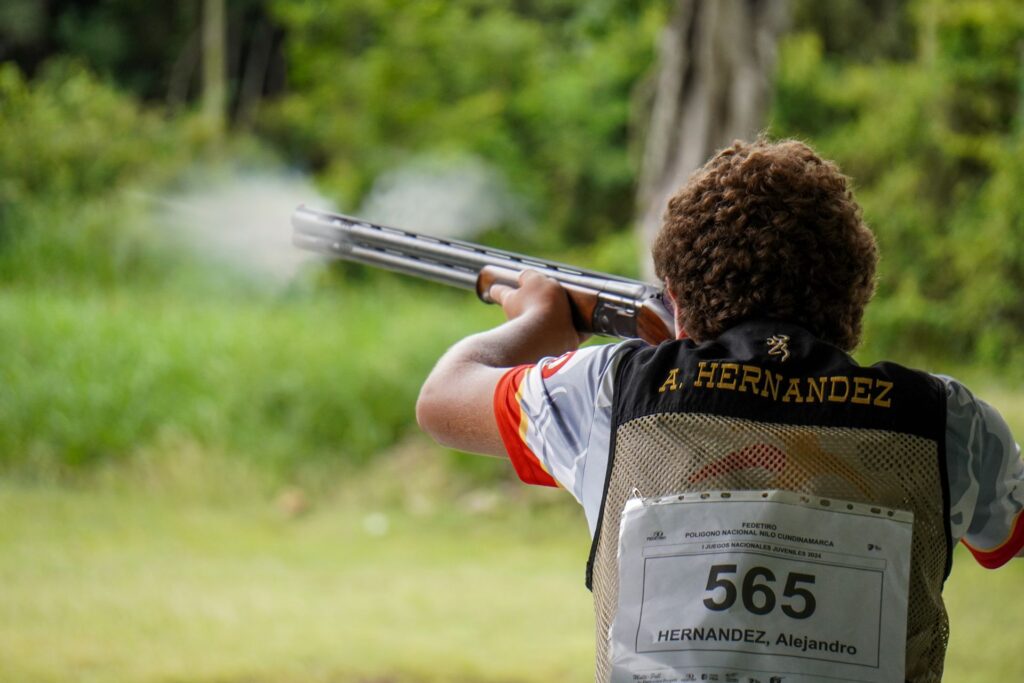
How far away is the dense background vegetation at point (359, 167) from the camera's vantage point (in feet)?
11.4

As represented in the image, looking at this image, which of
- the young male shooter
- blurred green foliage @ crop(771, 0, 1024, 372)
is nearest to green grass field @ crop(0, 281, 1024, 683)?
blurred green foliage @ crop(771, 0, 1024, 372)

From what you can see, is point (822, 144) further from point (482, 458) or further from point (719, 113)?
point (482, 458)

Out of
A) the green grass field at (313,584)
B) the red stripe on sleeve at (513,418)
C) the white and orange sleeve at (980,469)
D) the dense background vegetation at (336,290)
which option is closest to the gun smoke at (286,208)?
the dense background vegetation at (336,290)

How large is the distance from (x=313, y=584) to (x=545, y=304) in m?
1.82

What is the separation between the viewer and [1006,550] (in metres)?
1.01

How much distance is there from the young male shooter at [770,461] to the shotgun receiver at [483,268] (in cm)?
31

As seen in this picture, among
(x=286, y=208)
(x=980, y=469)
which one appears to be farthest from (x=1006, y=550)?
(x=286, y=208)

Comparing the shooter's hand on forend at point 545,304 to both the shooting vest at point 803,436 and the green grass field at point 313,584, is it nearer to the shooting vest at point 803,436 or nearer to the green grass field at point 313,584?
the shooting vest at point 803,436

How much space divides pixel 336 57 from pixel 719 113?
2814 millimetres

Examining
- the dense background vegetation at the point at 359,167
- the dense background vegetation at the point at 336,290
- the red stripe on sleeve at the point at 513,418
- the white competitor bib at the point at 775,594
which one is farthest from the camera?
the dense background vegetation at the point at 359,167

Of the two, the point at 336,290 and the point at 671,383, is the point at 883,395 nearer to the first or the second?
the point at 671,383

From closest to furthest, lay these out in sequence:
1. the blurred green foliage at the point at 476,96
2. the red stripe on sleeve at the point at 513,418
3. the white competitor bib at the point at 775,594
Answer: the white competitor bib at the point at 775,594
the red stripe on sleeve at the point at 513,418
the blurred green foliage at the point at 476,96

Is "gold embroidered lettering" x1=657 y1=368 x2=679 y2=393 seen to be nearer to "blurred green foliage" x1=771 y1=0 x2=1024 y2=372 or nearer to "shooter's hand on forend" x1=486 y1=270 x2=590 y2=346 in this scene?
"shooter's hand on forend" x1=486 y1=270 x2=590 y2=346

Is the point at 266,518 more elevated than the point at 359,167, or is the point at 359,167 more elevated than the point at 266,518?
the point at 359,167
